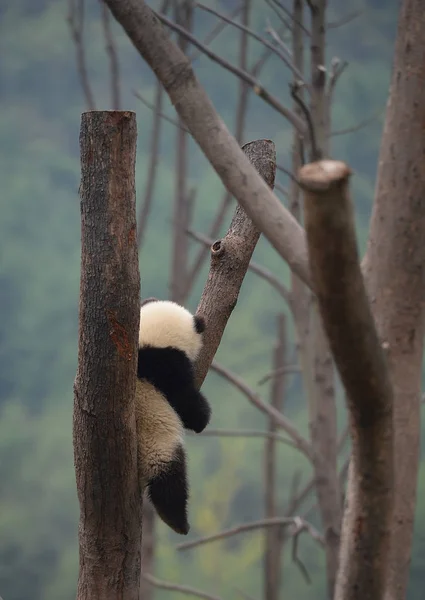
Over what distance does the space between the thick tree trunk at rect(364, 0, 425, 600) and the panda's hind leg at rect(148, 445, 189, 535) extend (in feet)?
1.30

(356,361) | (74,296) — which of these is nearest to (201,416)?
(356,361)

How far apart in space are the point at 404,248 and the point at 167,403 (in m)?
0.56

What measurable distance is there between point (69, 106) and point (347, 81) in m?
2.01

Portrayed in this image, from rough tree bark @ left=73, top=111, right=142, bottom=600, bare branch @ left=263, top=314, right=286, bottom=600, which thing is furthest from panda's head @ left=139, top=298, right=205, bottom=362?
bare branch @ left=263, top=314, right=286, bottom=600

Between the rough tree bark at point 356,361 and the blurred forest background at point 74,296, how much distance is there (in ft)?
14.1

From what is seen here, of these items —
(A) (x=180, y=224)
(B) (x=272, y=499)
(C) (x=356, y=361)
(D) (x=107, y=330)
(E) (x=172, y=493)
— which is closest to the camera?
(C) (x=356, y=361)

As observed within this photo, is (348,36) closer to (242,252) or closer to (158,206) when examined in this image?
(158,206)

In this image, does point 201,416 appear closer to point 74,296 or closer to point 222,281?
point 222,281

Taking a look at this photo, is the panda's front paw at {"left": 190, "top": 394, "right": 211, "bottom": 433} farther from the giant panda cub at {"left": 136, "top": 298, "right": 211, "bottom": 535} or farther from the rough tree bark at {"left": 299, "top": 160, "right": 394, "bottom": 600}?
the rough tree bark at {"left": 299, "top": 160, "right": 394, "bottom": 600}

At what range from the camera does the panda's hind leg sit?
1453 mm

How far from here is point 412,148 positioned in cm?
135

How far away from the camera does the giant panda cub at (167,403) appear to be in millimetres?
1457

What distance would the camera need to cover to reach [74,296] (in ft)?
18.3

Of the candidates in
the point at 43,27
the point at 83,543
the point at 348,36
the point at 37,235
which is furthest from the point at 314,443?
the point at 43,27
